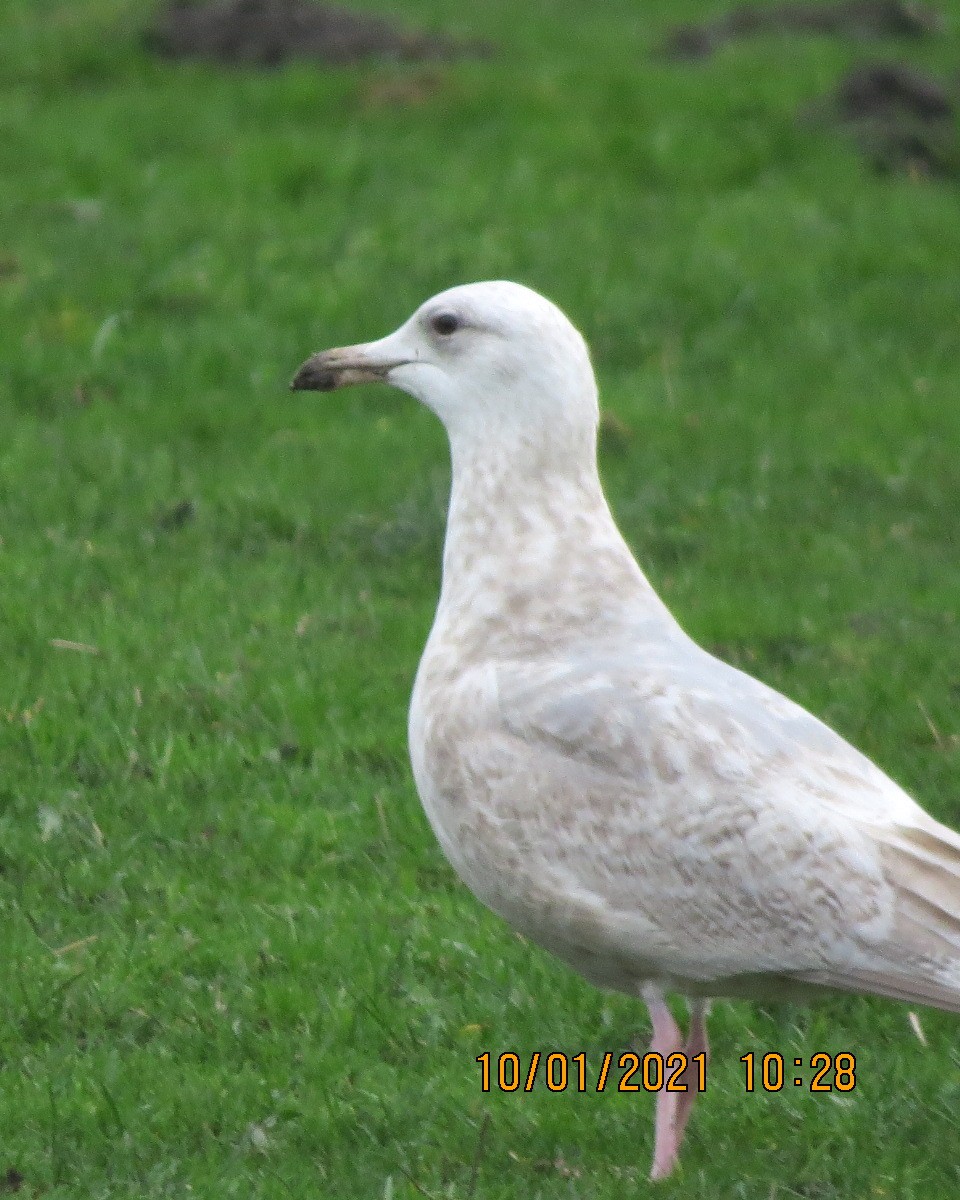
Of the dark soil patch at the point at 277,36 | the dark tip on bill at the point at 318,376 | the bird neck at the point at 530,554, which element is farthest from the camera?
the dark soil patch at the point at 277,36

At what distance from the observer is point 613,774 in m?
4.79

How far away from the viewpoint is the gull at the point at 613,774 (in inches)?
182

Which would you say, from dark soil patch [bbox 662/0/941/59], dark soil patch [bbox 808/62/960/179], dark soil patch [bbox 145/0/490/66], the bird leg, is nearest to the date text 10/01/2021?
the bird leg

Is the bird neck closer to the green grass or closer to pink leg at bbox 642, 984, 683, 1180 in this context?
pink leg at bbox 642, 984, 683, 1180

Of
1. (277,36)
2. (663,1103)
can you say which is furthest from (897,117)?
(663,1103)

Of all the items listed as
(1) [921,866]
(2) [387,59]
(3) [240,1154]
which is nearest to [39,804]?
(3) [240,1154]

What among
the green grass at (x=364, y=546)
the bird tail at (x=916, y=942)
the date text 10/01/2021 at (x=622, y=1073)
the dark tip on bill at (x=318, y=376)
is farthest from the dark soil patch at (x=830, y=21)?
the bird tail at (x=916, y=942)

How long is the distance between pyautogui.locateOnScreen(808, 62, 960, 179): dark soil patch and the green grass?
0.30m

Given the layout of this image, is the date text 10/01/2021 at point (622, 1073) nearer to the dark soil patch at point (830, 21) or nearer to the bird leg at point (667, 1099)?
the bird leg at point (667, 1099)

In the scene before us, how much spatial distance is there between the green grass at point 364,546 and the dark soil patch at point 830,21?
0.53 metres

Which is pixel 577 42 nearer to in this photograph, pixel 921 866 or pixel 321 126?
pixel 321 126

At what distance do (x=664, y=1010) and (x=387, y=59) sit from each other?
11.6 metres

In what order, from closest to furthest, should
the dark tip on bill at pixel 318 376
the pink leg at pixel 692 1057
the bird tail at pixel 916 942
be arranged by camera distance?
the bird tail at pixel 916 942
the pink leg at pixel 692 1057
the dark tip on bill at pixel 318 376
